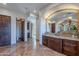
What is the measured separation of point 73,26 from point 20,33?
5674mm

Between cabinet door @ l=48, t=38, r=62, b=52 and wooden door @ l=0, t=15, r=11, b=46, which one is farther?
wooden door @ l=0, t=15, r=11, b=46

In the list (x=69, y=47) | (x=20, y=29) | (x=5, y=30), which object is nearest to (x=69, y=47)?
(x=69, y=47)

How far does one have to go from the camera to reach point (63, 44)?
4469 millimetres

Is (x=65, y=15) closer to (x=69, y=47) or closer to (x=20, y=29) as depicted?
(x=69, y=47)

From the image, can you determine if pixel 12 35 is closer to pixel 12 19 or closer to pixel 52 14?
pixel 12 19

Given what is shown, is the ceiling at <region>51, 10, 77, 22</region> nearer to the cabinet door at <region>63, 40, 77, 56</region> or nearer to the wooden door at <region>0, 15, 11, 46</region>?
the cabinet door at <region>63, 40, 77, 56</region>

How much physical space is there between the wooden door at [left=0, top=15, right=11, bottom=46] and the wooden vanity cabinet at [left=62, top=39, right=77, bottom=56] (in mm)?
2918

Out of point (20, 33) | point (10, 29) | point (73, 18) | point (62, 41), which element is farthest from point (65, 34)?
point (20, 33)

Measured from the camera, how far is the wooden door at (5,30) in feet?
20.2

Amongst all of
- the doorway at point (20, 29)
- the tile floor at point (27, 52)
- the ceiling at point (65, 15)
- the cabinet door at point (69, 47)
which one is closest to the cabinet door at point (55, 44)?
the tile floor at point (27, 52)

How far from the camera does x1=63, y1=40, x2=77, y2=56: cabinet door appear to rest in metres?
3.92

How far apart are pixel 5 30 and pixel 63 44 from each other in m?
3.14

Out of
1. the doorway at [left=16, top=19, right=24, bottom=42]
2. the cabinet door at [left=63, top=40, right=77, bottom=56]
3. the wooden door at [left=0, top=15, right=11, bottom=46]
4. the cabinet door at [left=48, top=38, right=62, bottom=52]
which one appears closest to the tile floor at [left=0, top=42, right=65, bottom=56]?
the cabinet door at [left=48, top=38, right=62, bottom=52]

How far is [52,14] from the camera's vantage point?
5.15 meters
